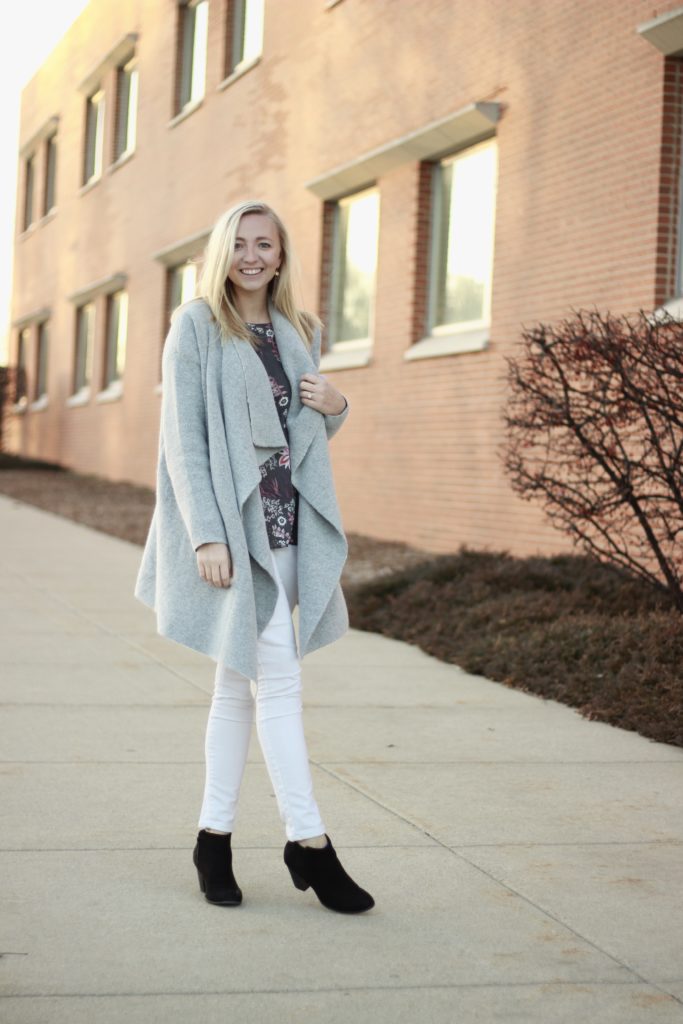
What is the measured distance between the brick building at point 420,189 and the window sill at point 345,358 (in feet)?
0.10

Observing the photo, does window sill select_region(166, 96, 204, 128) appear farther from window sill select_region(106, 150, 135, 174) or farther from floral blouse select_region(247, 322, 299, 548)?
floral blouse select_region(247, 322, 299, 548)

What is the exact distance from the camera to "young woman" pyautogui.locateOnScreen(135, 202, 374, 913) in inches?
153

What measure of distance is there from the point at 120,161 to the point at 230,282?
22159 millimetres

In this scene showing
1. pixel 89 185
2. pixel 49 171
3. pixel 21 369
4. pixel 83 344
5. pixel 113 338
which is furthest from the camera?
pixel 49 171

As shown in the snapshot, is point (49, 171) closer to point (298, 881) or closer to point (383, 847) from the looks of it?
point (383, 847)

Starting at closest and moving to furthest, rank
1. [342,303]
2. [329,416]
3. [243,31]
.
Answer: [329,416] → [342,303] → [243,31]

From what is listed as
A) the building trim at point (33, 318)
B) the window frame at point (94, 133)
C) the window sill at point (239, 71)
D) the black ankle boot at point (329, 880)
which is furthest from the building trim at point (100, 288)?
the black ankle boot at point (329, 880)

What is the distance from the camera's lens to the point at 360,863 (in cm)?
430

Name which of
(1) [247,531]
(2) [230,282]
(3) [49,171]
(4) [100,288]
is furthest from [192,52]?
(1) [247,531]

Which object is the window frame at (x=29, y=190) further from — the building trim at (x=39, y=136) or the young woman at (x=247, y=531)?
the young woman at (x=247, y=531)

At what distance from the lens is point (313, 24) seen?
1639 cm

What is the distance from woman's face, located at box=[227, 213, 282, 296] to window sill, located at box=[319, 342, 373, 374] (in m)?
10.8

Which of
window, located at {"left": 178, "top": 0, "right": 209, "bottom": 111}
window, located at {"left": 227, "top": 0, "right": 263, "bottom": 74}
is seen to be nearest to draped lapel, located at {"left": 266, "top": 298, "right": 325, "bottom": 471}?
window, located at {"left": 227, "top": 0, "right": 263, "bottom": 74}

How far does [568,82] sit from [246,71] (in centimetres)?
835
